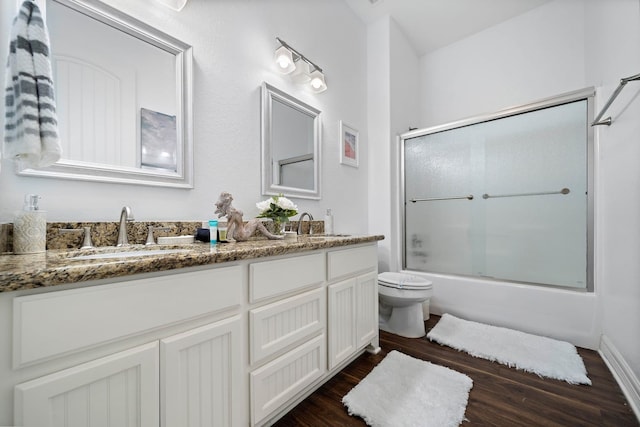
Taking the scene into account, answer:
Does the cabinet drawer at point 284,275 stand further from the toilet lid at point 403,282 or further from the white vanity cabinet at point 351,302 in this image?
the toilet lid at point 403,282

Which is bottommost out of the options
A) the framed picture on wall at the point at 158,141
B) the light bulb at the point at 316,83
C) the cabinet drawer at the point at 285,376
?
the cabinet drawer at the point at 285,376

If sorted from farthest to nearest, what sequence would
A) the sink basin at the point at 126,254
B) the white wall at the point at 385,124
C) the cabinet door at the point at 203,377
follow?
the white wall at the point at 385,124 → the sink basin at the point at 126,254 → the cabinet door at the point at 203,377

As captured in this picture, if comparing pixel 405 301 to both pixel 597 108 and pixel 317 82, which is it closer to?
pixel 317 82

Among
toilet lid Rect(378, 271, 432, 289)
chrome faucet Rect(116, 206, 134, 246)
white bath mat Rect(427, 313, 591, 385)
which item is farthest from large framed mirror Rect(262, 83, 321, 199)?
white bath mat Rect(427, 313, 591, 385)

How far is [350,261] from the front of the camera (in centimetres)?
141

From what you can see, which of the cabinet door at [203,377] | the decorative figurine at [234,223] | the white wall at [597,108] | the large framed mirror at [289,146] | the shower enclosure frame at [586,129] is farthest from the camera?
the shower enclosure frame at [586,129]

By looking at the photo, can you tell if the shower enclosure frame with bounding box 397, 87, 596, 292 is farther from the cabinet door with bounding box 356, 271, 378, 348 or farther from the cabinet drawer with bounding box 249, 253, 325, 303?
the cabinet drawer with bounding box 249, 253, 325, 303

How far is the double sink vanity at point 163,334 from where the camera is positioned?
0.51 metres

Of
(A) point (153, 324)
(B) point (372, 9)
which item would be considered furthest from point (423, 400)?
(B) point (372, 9)

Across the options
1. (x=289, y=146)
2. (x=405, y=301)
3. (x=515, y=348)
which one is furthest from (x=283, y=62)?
(x=515, y=348)

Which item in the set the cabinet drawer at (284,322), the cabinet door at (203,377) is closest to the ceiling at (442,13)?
the cabinet drawer at (284,322)

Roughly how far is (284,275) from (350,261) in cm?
49

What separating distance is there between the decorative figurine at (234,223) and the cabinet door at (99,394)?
62 centimetres

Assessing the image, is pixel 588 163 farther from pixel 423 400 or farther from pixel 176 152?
pixel 176 152
